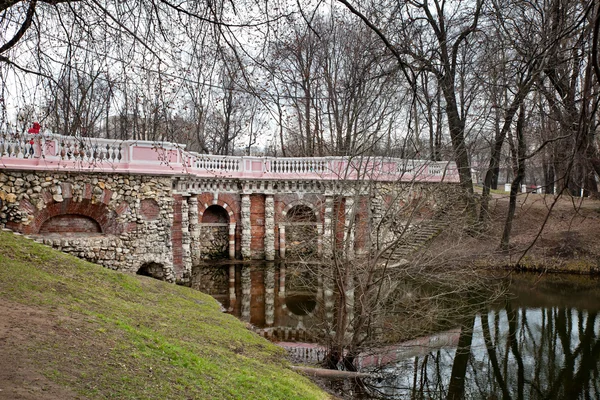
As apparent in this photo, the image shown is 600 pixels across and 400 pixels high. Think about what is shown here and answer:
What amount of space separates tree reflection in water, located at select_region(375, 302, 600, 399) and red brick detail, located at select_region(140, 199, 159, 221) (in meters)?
9.14

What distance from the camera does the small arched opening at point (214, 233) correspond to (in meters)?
21.5

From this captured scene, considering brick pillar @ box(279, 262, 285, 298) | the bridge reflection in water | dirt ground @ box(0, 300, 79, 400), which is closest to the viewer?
dirt ground @ box(0, 300, 79, 400)

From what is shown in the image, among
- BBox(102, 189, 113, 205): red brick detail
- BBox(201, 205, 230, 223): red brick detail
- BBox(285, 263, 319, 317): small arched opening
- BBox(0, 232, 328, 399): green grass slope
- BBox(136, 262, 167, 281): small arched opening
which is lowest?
BBox(285, 263, 319, 317): small arched opening

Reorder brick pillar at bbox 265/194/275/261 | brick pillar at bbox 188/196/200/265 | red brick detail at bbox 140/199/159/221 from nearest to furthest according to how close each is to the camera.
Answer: red brick detail at bbox 140/199/159/221
brick pillar at bbox 188/196/200/265
brick pillar at bbox 265/194/275/261

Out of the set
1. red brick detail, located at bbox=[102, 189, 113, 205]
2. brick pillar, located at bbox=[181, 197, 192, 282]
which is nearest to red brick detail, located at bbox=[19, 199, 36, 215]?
red brick detail, located at bbox=[102, 189, 113, 205]

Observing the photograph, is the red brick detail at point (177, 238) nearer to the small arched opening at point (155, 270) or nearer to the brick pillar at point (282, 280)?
the small arched opening at point (155, 270)

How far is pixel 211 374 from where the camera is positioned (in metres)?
5.99

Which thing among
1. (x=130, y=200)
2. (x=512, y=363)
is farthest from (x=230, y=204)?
(x=512, y=363)

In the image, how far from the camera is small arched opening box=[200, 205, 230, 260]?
2145cm

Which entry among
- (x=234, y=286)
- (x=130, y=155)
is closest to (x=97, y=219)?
(x=130, y=155)

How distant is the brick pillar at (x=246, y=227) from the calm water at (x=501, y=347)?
4736 millimetres

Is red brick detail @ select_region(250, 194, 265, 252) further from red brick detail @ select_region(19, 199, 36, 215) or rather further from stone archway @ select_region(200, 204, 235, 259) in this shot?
red brick detail @ select_region(19, 199, 36, 215)

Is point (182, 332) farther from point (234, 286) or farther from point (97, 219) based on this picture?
point (234, 286)

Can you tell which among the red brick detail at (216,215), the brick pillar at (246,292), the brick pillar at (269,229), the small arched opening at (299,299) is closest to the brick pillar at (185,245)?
the brick pillar at (246,292)
